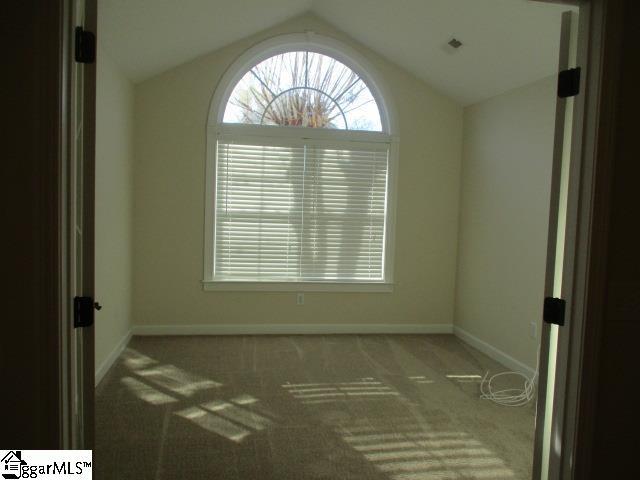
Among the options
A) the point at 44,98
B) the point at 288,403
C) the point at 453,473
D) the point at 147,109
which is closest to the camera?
the point at 44,98

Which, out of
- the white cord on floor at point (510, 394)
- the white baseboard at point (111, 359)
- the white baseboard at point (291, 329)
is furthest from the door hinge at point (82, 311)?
the white baseboard at point (291, 329)

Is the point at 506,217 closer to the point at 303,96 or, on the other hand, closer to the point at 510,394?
the point at 510,394

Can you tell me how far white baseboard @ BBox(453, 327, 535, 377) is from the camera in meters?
4.07

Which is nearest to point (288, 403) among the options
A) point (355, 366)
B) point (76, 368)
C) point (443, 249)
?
point (355, 366)

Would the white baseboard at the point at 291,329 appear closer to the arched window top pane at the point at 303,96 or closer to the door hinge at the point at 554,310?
the arched window top pane at the point at 303,96

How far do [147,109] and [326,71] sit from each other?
185 cm

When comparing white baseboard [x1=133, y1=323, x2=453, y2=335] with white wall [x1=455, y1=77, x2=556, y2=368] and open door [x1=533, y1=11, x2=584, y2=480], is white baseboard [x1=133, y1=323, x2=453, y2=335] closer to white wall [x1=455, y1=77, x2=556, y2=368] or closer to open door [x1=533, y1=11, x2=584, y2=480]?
white wall [x1=455, y1=77, x2=556, y2=368]

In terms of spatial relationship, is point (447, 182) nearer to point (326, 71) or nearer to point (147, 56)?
point (326, 71)

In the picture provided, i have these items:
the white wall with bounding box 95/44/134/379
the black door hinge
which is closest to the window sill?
the white wall with bounding box 95/44/134/379

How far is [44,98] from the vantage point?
1279mm

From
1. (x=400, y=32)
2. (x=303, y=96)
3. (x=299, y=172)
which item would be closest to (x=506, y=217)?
(x=400, y=32)

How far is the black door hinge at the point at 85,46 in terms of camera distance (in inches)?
54.2

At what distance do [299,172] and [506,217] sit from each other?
207 centimetres

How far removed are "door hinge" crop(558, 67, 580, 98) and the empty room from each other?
6.20ft
